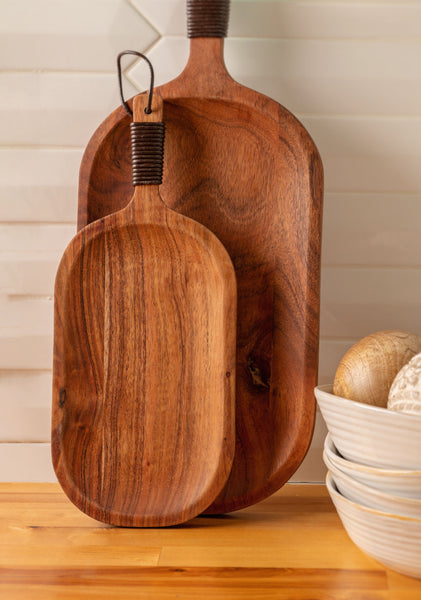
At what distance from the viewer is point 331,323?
2.59 ft

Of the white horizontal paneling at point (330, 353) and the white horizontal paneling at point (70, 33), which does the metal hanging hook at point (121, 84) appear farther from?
the white horizontal paneling at point (330, 353)

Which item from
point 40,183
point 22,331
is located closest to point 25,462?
point 22,331

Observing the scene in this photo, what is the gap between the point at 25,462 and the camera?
799 mm

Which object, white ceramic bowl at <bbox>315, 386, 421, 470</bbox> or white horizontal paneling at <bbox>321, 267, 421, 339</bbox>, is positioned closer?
white ceramic bowl at <bbox>315, 386, 421, 470</bbox>

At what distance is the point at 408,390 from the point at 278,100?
1.49ft

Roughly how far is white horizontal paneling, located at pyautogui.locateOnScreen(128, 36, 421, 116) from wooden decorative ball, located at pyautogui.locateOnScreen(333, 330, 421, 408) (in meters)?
0.35

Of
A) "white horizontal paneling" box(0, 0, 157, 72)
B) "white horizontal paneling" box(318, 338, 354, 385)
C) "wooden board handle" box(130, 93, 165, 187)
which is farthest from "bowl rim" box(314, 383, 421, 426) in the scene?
"white horizontal paneling" box(0, 0, 157, 72)

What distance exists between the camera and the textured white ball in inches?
20.8

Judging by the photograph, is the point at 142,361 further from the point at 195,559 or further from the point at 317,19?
the point at 317,19

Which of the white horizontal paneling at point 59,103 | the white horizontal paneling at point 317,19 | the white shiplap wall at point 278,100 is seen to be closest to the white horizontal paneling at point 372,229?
the white shiplap wall at point 278,100

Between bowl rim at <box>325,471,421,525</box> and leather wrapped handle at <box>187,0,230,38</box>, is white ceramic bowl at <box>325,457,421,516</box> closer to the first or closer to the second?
bowl rim at <box>325,471,421,525</box>

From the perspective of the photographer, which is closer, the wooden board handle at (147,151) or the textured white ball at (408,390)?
the textured white ball at (408,390)

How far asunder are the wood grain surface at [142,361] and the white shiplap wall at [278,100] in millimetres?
117

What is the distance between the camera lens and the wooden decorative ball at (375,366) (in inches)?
23.3
